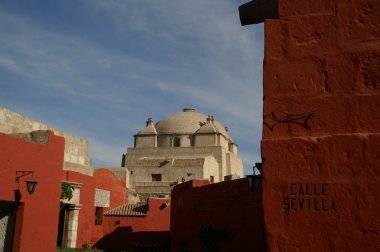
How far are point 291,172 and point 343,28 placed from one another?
1018mm

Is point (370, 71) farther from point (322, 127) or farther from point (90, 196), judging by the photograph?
point (90, 196)

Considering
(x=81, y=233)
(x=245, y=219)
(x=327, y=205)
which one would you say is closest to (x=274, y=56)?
(x=327, y=205)

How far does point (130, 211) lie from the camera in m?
19.6

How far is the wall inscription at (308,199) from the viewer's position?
2.66 metres

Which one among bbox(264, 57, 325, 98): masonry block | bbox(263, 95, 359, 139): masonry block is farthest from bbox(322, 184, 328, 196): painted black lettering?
bbox(264, 57, 325, 98): masonry block

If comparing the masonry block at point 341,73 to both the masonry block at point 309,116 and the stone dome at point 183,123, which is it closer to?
the masonry block at point 309,116

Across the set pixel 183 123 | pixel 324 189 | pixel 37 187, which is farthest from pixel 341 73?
pixel 183 123

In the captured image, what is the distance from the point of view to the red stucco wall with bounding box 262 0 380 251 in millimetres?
2604

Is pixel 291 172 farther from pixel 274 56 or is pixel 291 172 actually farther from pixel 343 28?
pixel 343 28

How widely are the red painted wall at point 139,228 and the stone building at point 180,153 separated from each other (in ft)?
19.4

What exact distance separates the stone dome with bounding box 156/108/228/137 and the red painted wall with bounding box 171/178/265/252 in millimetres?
19958

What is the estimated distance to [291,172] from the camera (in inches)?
109

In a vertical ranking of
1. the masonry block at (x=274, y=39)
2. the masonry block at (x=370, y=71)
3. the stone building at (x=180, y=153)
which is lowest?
the masonry block at (x=370, y=71)

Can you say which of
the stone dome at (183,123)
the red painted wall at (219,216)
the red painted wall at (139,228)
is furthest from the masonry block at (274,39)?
the stone dome at (183,123)
